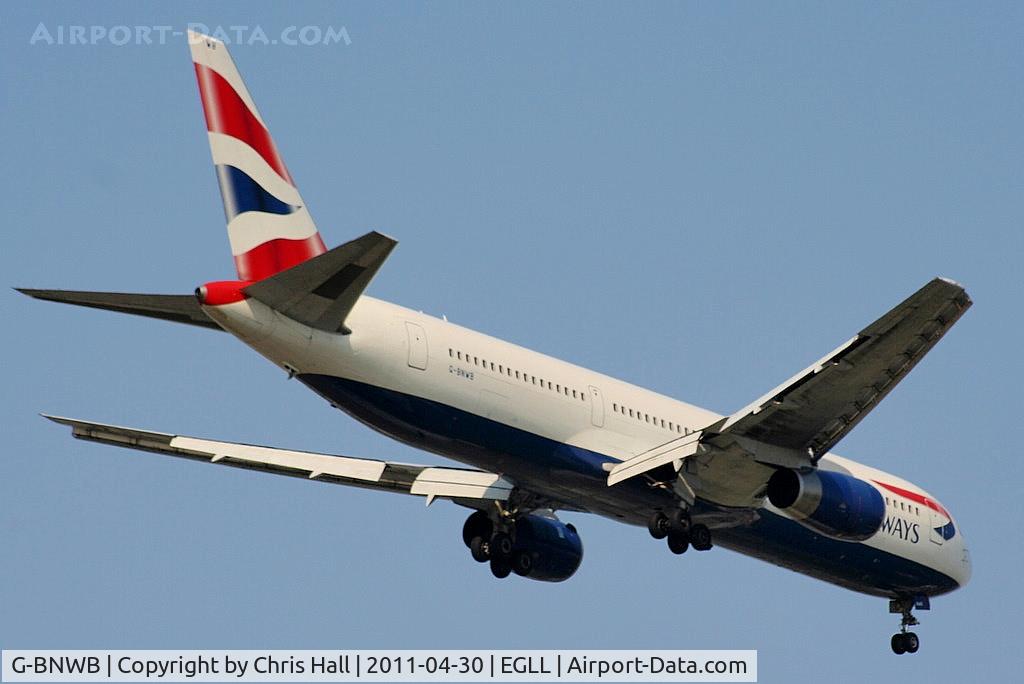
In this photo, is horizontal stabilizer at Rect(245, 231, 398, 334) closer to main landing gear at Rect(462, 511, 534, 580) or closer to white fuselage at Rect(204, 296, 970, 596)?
white fuselage at Rect(204, 296, 970, 596)

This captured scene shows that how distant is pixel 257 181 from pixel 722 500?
1007 cm

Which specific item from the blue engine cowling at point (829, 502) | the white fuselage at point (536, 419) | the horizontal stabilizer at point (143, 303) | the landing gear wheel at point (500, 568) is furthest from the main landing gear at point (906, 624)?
the horizontal stabilizer at point (143, 303)

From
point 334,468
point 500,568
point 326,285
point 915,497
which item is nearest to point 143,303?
point 326,285

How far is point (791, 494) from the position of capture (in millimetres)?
30203

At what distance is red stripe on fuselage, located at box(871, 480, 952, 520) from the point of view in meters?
34.9

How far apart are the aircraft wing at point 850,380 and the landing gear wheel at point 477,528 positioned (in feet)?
18.8

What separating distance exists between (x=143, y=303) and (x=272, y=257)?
344 centimetres

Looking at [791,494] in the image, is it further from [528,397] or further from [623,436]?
[528,397]

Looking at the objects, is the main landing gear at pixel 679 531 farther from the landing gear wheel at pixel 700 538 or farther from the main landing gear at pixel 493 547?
the main landing gear at pixel 493 547

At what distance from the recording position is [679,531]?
30359 mm

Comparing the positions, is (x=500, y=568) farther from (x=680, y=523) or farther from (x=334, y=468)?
(x=680, y=523)

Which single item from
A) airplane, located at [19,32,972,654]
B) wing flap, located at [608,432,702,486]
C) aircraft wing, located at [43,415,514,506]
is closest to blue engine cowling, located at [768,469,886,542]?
airplane, located at [19,32,972,654]

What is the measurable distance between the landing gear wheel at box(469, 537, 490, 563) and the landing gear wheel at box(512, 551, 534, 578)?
634 mm

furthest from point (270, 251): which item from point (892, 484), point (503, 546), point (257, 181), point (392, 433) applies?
point (892, 484)
